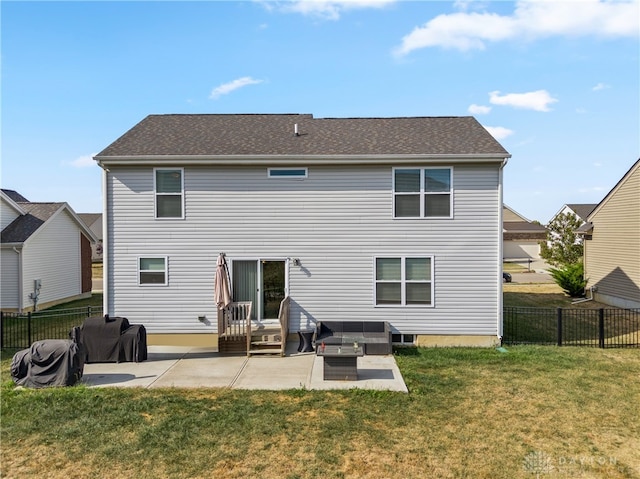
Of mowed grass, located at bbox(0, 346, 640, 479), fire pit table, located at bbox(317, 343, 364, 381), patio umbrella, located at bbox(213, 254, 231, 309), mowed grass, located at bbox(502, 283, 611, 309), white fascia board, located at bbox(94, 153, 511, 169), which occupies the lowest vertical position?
mowed grass, located at bbox(502, 283, 611, 309)

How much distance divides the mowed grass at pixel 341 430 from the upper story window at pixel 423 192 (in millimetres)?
4460

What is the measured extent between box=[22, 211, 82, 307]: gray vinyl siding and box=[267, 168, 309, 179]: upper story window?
1333 centimetres

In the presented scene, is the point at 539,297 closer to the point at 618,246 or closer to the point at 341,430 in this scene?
the point at 618,246

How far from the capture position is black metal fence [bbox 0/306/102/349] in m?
11.4

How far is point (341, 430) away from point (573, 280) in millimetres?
19014

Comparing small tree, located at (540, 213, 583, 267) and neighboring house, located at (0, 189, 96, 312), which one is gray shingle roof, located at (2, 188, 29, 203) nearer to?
neighboring house, located at (0, 189, 96, 312)

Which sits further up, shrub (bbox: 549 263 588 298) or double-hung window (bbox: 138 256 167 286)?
double-hung window (bbox: 138 256 167 286)

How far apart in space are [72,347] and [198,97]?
36.8 feet

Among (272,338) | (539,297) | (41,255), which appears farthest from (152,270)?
(539,297)

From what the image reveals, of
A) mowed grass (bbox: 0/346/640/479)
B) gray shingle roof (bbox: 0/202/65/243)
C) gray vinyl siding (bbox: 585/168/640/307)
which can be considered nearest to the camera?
mowed grass (bbox: 0/346/640/479)

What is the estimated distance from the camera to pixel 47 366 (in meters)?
7.93

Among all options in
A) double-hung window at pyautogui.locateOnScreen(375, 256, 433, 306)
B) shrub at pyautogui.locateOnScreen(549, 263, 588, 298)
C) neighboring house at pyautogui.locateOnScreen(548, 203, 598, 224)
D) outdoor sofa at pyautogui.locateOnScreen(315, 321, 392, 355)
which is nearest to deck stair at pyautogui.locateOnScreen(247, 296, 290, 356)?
outdoor sofa at pyautogui.locateOnScreen(315, 321, 392, 355)

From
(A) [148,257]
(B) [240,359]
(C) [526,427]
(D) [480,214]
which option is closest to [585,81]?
(D) [480,214]

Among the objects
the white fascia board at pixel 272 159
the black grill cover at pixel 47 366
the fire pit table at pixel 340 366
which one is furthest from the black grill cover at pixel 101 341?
the fire pit table at pixel 340 366
